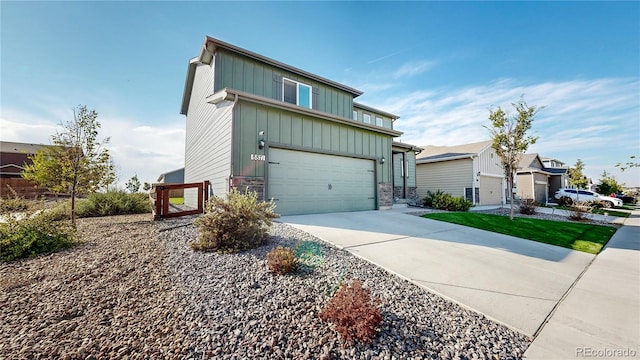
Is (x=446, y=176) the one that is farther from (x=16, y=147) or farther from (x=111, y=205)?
(x=16, y=147)

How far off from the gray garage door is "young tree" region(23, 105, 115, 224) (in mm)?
4956

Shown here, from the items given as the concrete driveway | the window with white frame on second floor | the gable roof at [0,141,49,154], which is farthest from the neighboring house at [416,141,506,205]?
the gable roof at [0,141,49,154]

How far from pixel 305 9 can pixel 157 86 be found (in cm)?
646

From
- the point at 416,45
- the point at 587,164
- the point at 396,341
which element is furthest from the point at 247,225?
the point at 587,164

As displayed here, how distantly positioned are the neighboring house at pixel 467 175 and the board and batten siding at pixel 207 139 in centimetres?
1270

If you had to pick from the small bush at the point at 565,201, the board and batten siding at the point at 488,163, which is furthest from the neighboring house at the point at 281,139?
the small bush at the point at 565,201

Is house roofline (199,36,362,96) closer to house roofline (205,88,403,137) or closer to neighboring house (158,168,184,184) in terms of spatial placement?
house roofline (205,88,403,137)

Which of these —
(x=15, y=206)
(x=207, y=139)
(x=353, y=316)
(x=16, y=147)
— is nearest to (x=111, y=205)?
(x=207, y=139)

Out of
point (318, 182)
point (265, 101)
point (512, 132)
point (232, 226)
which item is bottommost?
point (232, 226)

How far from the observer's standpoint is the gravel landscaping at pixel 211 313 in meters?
1.80

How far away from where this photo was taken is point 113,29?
7.16 metres

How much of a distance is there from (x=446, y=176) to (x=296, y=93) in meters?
11.4

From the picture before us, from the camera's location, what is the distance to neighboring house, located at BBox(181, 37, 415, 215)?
6.81m

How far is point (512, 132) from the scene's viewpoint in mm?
9148
